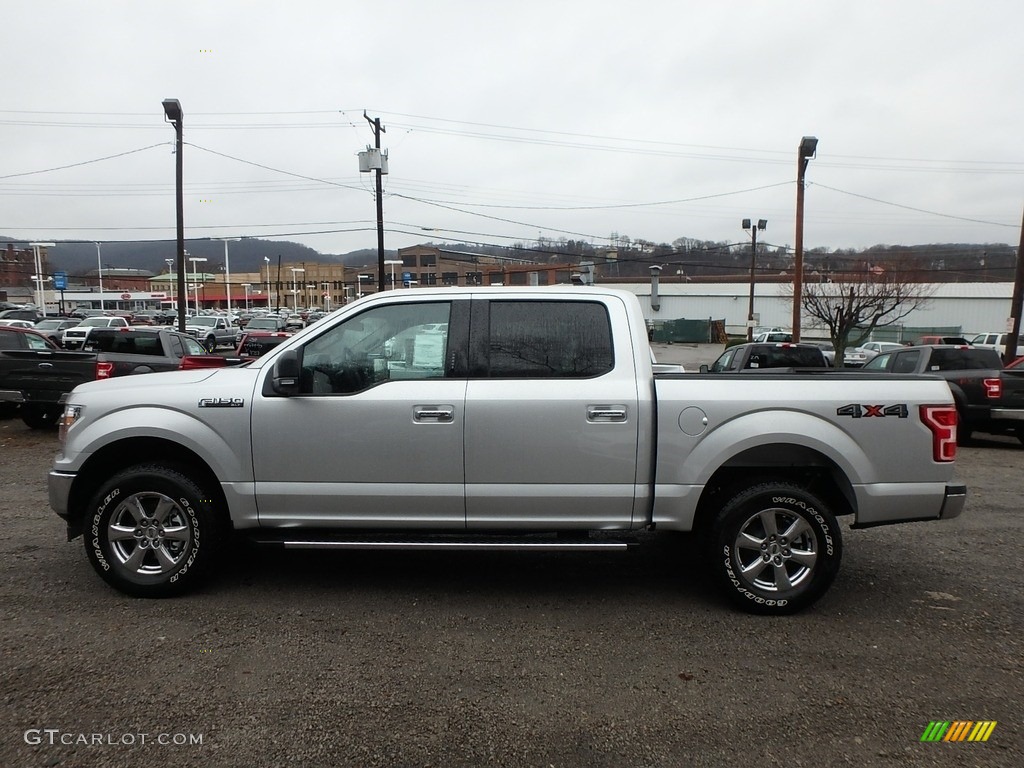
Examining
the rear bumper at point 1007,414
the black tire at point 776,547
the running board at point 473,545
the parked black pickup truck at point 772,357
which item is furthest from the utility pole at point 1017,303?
the running board at point 473,545

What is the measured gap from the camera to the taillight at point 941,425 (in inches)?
171

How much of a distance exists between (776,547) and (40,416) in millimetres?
12028

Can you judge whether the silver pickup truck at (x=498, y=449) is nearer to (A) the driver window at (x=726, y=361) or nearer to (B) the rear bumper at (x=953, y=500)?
(B) the rear bumper at (x=953, y=500)

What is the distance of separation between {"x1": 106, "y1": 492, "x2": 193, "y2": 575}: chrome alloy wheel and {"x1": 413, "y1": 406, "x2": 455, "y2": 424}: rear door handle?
1.63 m

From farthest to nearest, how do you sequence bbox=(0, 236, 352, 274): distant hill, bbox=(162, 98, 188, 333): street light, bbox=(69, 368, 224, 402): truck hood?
1. bbox=(0, 236, 352, 274): distant hill
2. bbox=(162, 98, 188, 333): street light
3. bbox=(69, 368, 224, 402): truck hood

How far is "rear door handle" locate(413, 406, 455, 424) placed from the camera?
14.3 feet

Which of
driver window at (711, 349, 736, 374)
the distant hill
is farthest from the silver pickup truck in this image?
the distant hill

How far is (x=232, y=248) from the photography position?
121 m

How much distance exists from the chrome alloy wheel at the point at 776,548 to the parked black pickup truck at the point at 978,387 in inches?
265

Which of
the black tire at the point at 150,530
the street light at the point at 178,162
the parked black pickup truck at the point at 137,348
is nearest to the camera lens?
the black tire at the point at 150,530

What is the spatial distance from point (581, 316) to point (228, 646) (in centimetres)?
283

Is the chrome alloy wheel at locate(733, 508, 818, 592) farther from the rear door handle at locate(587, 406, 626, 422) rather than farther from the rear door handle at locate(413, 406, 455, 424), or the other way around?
the rear door handle at locate(413, 406, 455, 424)

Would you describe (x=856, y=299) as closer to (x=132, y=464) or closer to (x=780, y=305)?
(x=132, y=464)

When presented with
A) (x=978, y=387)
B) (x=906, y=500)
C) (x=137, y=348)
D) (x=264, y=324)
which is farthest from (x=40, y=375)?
(x=264, y=324)
